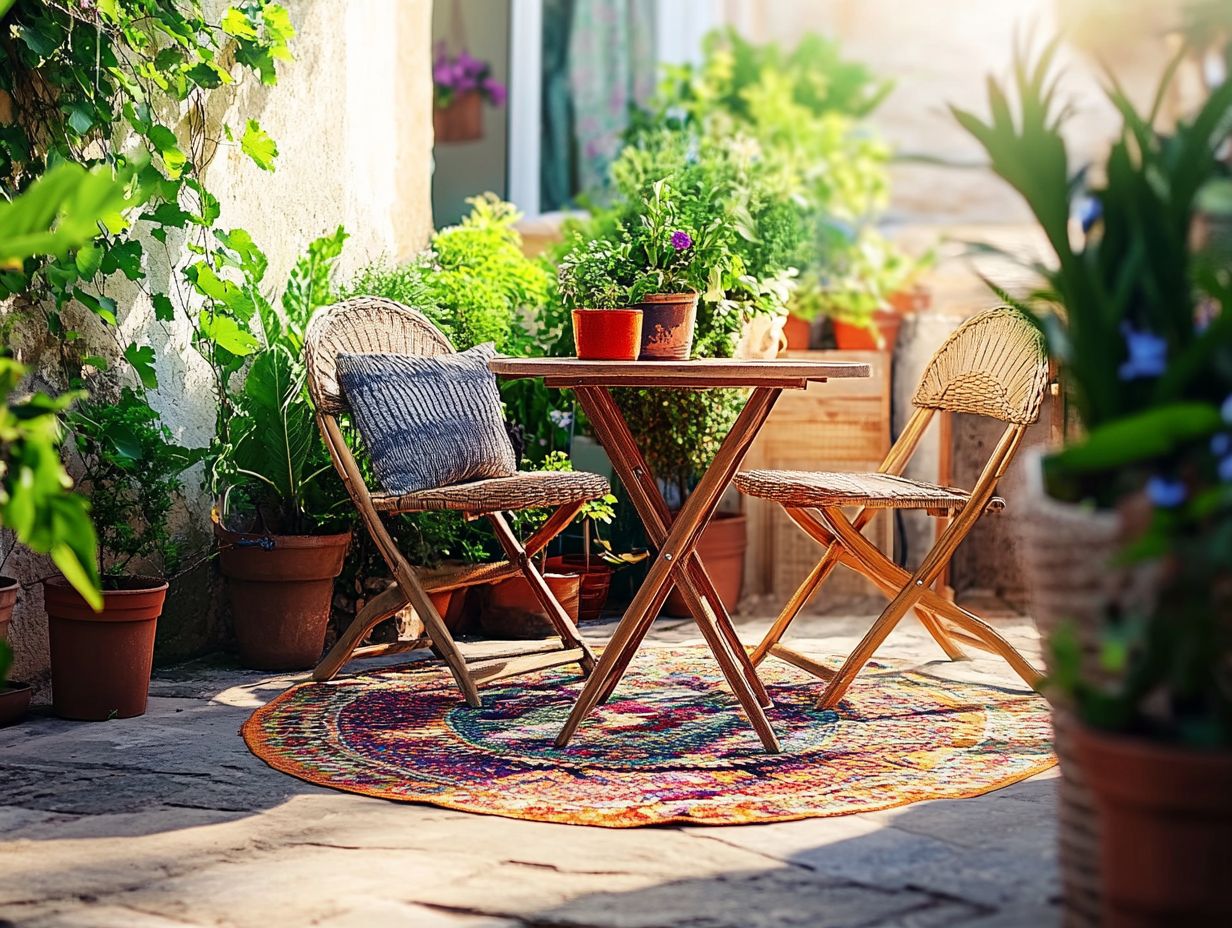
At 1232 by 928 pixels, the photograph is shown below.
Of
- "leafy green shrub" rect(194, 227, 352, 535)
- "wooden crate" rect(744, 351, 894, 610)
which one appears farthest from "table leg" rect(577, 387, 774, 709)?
"wooden crate" rect(744, 351, 894, 610)

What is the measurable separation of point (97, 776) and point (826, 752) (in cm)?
148

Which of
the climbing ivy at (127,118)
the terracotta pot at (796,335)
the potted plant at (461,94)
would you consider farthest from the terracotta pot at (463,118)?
the climbing ivy at (127,118)

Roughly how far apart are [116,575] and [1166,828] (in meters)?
2.62

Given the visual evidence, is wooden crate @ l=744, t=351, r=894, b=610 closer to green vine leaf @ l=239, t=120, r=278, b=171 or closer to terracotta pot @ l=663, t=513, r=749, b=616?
terracotta pot @ l=663, t=513, r=749, b=616

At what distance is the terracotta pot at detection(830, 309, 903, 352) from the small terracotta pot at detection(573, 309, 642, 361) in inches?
81.9

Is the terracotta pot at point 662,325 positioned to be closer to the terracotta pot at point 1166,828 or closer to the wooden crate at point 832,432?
the wooden crate at point 832,432

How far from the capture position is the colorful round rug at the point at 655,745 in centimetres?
287

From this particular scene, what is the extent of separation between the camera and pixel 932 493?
11.8 feet

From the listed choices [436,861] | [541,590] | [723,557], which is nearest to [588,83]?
[723,557]

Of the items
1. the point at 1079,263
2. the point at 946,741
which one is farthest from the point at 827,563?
the point at 1079,263

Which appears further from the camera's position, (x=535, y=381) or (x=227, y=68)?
(x=535, y=381)

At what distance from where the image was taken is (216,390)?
4305mm

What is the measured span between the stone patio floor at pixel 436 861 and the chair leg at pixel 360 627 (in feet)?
2.24

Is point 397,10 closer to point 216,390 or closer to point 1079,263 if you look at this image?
point 216,390
